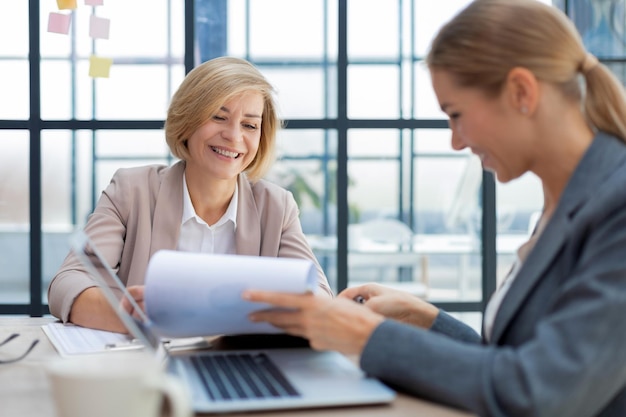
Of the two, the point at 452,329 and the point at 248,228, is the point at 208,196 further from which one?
the point at 452,329

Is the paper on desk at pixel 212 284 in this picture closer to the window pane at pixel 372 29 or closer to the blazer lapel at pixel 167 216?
the blazer lapel at pixel 167 216

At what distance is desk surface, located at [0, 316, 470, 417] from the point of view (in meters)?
0.97

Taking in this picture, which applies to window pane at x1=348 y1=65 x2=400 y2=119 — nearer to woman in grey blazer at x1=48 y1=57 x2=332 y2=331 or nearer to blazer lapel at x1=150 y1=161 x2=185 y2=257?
woman in grey blazer at x1=48 y1=57 x2=332 y2=331

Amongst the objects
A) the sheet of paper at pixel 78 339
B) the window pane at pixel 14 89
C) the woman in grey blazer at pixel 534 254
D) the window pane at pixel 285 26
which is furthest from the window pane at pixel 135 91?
the woman in grey blazer at pixel 534 254

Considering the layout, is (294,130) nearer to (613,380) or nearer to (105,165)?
(105,165)

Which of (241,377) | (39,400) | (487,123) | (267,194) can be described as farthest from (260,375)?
(267,194)

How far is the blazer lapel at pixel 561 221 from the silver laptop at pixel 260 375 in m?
0.22

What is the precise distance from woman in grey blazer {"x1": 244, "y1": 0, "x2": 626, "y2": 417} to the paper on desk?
0.08 ft

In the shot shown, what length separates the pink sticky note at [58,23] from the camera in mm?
3736

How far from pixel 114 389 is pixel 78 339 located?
2.52 feet

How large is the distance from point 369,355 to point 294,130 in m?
2.92

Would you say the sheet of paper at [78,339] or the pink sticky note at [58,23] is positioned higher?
the pink sticky note at [58,23]

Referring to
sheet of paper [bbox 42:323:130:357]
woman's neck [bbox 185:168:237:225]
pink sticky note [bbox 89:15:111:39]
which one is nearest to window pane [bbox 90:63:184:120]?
pink sticky note [bbox 89:15:111:39]

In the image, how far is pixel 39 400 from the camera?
105 centimetres
